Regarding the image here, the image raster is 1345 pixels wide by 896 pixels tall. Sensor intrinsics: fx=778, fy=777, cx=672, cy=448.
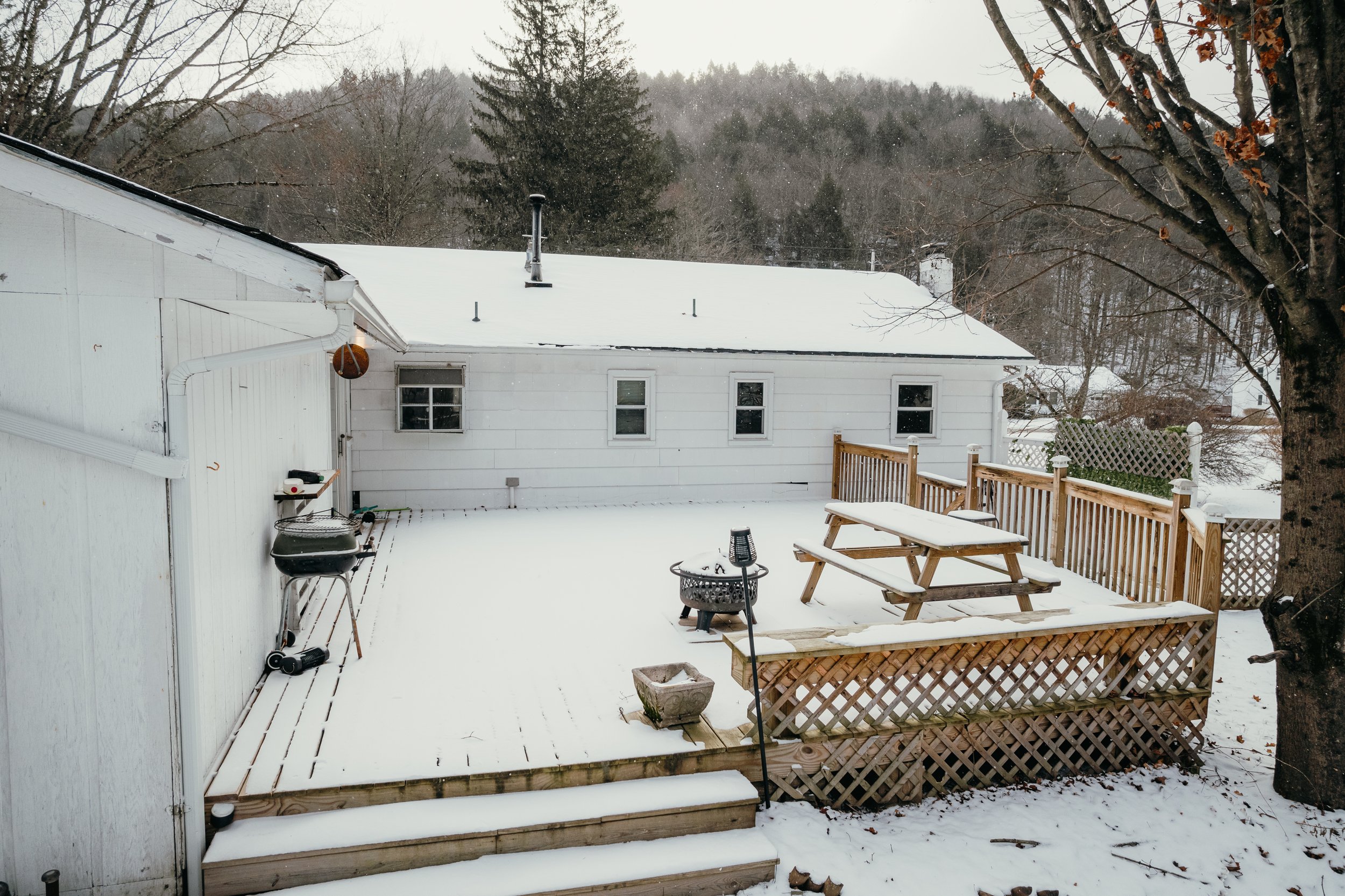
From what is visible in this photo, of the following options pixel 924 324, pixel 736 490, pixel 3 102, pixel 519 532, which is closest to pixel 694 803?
pixel 519 532

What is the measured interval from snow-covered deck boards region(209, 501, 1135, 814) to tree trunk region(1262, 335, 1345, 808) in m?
2.19

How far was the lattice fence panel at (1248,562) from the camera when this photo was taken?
733 centimetres

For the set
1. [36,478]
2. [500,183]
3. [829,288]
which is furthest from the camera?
[500,183]

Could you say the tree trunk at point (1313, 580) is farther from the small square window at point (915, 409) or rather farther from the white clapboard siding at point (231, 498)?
the small square window at point (915, 409)

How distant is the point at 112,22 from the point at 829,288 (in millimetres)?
11944

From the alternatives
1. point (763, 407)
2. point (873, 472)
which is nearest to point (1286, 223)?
point (873, 472)

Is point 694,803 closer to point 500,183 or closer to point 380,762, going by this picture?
point 380,762

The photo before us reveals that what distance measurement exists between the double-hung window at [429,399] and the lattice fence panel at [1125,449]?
1050 cm

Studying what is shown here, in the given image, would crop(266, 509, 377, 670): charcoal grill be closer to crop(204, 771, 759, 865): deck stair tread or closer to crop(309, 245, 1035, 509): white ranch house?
crop(204, 771, 759, 865): deck stair tread

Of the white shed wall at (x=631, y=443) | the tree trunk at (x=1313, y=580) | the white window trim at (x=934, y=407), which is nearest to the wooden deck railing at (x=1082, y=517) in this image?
the tree trunk at (x=1313, y=580)

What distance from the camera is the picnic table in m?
5.32

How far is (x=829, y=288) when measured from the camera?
13.9m

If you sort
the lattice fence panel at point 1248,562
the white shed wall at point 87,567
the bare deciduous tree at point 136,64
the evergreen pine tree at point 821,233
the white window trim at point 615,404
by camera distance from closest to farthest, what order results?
the white shed wall at point 87,567, the lattice fence panel at point 1248,562, the white window trim at point 615,404, the bare deciduous tree at point 136,64, the evergreen pine tree at point 821,233

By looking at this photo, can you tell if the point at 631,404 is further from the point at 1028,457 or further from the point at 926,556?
the point at 1028,457
